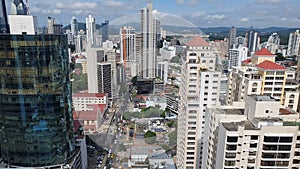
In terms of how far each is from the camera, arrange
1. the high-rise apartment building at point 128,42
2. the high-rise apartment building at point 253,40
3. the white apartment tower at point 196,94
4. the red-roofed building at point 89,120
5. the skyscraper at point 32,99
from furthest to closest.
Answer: the high-rise apartment building at point 253,40, the red-roofed building at point 89,120, the high-rise apartment building at point 128,42, the white apartment tower at point 196,94, the skyscraper at point 32,99

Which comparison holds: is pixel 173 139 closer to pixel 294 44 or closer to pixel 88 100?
pixel 88 100

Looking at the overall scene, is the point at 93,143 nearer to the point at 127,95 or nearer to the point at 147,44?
the point at 127,95

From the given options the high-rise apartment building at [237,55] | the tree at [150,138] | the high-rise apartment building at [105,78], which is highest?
the high-rise apartment building at [237,55]

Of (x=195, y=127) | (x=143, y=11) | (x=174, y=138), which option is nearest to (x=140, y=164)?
(x=174, y=138)

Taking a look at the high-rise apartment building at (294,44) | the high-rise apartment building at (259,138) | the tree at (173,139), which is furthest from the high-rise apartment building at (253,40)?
the high-rise apartment building at (259,138)

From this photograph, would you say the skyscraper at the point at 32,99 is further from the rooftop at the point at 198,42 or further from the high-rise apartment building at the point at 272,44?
the high-rise apartment building at the point at 272,44

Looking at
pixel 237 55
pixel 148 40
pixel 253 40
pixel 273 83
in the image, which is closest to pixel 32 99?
pixel 148 40
